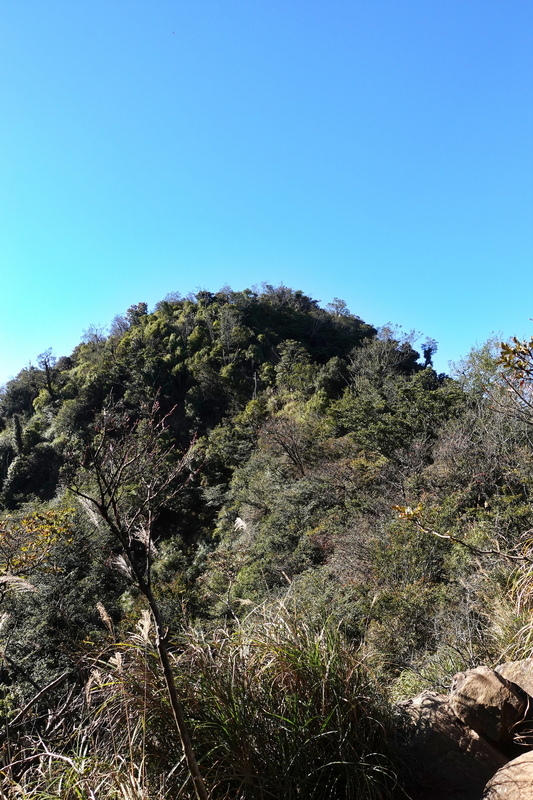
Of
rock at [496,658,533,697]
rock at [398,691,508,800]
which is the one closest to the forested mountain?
rock at [398,691,508,800]

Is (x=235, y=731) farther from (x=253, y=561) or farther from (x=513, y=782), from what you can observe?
(x=253, y=561)

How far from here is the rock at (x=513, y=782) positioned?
2102mm

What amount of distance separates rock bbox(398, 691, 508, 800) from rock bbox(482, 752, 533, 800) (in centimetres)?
18

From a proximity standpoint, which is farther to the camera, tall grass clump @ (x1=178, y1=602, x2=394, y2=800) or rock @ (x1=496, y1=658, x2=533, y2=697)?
rock @ (x1=496, y1=658, x2=533, y2=697)

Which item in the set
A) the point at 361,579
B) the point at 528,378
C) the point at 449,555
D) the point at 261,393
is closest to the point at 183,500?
the point at 261,393

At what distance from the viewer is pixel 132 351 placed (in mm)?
33594

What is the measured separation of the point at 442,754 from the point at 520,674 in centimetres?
96

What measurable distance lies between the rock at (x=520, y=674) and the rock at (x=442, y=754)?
549 millimetres

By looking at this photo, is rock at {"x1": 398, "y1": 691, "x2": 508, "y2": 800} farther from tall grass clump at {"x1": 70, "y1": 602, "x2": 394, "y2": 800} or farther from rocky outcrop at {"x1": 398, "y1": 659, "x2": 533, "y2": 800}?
tall grass clump at {"x1": 70, "y1": 602, "x2": 394, "y2": 800}

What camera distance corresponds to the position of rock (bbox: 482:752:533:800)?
6.89 feet

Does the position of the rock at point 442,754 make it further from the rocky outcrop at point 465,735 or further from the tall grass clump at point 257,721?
the tall grass clump at point 257,721

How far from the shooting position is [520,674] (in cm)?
307

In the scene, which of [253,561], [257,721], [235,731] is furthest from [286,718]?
[253,561]

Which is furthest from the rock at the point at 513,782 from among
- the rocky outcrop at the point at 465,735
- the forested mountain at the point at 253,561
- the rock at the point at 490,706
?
the forested mountain at the point at 253,561
